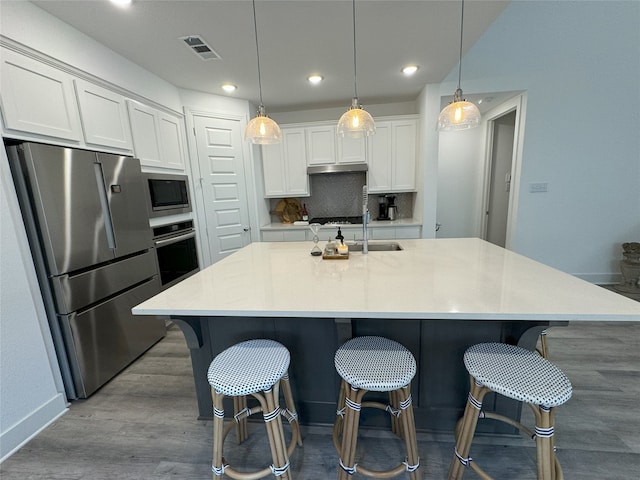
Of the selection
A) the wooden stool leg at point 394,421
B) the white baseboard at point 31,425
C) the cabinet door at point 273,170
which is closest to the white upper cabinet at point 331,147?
the cabinet door at point 273,170

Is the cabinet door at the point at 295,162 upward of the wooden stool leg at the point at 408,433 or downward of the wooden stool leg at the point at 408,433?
upward

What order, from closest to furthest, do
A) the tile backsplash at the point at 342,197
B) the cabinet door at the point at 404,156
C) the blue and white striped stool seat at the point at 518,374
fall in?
the blue and white striped stool seat at the point at 518,374, the cabinet door at the point at 404,156, the tile backsplash at the point at 342,197

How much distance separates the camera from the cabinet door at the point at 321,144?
3.68 metres

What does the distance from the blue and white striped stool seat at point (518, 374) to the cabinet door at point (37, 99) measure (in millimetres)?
2693

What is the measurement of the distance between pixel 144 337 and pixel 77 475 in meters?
1.10

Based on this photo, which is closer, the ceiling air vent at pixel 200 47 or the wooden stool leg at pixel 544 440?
the wooden stool leg at pixel 544 440

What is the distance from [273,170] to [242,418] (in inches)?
124

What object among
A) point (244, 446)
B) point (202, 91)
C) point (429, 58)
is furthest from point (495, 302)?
point (202, 91)

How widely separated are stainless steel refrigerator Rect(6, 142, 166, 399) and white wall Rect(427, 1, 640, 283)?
→ 3.32 m

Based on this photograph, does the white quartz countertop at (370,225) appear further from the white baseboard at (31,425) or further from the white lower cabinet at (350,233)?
the white baseboard at (31,425)

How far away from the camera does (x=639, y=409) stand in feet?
5.23

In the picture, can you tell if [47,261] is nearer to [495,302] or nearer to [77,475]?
[77,475]

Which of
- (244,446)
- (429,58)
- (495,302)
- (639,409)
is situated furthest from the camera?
(429,58)

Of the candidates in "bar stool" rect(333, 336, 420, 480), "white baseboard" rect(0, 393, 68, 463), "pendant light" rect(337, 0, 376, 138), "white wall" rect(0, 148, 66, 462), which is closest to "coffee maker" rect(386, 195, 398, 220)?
"pendant light" rect(337, 0, 376, 138)
